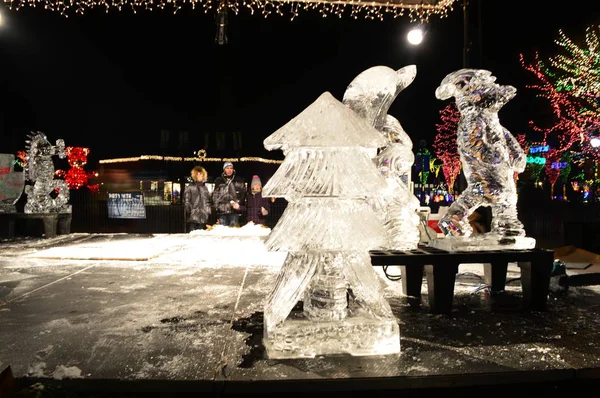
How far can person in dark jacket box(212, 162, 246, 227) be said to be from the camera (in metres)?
8.94

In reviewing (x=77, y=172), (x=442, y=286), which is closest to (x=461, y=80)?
(x=442, y=286)

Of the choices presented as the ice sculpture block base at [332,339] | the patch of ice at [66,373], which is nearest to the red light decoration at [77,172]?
the patch of ice at [66,373]

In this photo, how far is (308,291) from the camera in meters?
2.42

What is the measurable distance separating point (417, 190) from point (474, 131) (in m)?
28.1

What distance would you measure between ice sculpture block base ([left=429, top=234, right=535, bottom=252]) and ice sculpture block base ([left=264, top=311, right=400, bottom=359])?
1.03m

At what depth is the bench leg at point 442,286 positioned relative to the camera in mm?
2869

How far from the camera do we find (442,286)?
2.88 metres

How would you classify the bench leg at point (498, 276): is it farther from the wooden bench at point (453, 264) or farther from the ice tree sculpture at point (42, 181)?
the ice tree sculpture at point (42, 181)

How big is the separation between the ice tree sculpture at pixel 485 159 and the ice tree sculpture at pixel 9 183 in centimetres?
890

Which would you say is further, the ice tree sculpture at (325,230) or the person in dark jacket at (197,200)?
the person in dark jacket at (197,200)

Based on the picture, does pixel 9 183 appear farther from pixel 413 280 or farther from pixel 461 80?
pixel 461 80

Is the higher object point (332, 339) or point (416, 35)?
point (416, 35)

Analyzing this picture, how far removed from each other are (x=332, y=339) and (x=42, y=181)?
8.22 m

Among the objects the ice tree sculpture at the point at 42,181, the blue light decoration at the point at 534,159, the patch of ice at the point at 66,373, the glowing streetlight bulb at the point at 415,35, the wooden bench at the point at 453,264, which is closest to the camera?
the patch of ice at the point at 66,373
